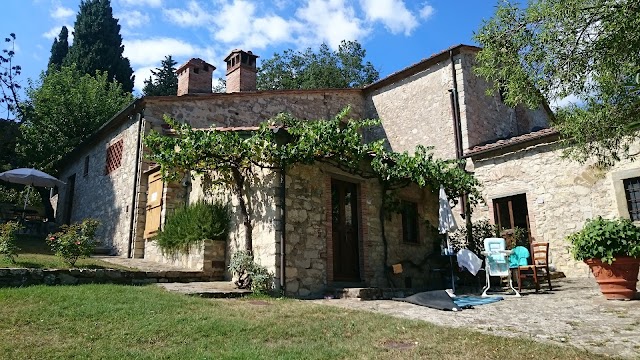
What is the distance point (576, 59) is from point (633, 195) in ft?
22.0

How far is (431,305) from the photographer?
707 cm

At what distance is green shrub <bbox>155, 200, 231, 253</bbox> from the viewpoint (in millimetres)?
9359

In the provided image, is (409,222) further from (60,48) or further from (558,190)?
(60,48)

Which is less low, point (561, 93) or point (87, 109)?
point (87, 109)

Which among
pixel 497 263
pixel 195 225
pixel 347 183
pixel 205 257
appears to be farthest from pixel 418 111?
pixel 205 257

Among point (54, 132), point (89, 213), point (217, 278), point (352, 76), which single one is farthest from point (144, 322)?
point (352, 76)

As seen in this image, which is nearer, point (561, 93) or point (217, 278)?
point (561, 93)

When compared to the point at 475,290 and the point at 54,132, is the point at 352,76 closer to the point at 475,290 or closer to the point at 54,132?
the point at 54,132

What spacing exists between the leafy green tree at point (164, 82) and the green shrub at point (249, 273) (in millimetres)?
22747

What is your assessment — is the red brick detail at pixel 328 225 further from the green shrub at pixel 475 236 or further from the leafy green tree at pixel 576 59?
the green shrub at pixel 475 236

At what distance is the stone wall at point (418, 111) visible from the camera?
49.3 feet

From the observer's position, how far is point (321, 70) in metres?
27.6

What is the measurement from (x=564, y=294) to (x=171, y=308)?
6888 millimetres

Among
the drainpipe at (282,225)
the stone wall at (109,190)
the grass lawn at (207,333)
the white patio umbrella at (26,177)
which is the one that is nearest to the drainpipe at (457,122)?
the drainpipe at (282,225)
